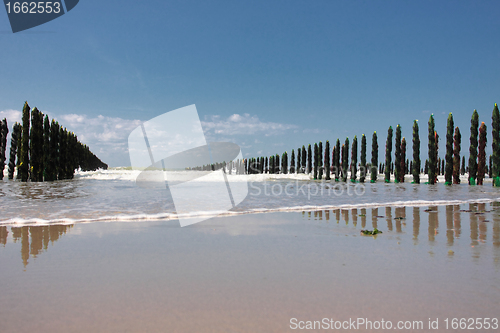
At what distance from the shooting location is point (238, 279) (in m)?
3.30

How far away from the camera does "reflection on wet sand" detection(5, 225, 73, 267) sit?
15.2 ft

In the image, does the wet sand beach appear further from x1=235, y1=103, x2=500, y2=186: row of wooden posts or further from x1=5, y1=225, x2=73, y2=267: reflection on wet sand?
x1=235, y1=103, x2=500, y2=186: row of wooden posts

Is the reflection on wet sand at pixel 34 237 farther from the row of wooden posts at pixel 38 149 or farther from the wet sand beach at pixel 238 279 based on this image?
the row of wooden posts at pixel 38 149

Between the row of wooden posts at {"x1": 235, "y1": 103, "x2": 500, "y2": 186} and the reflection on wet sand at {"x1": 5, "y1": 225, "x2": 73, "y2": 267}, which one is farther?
the row of wooden posts at {"x1": 235, "y1": 103, "x2": 500, "y2": 186}

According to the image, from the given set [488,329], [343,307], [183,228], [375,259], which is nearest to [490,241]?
[375,259]

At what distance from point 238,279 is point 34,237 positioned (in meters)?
4.70

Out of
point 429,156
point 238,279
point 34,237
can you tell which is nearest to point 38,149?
point 34,237

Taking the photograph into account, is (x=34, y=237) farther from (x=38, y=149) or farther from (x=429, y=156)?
(x=429, y=156)

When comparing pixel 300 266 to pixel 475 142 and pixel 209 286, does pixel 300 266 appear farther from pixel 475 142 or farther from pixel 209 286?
pixel 475 142

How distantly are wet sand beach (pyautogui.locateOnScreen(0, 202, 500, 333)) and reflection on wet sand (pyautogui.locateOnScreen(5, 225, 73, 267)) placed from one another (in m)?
0.04

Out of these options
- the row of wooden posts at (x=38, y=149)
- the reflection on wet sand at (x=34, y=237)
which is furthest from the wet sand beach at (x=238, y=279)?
the row of wooden posts at (x=38, y=149)

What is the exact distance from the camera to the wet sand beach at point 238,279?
2.43 meters

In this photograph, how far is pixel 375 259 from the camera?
412 cm

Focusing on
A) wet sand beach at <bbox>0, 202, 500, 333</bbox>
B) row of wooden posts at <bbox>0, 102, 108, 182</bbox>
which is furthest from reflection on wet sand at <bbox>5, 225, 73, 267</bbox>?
row of wooden posts at <bbox>0, 102, 108, 182</bbox>
